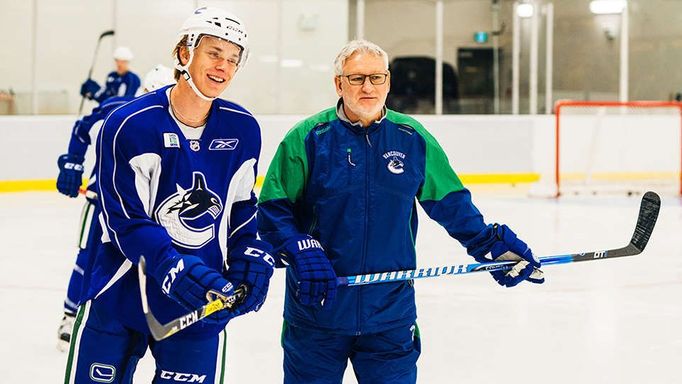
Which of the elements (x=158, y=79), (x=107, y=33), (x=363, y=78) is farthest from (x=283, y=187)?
(x=107, y=33)

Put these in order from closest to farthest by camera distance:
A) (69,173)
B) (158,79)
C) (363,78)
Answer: (363,78), (158,79), (69,173)

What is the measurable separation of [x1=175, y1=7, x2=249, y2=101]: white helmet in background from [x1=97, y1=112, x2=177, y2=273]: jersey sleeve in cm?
13

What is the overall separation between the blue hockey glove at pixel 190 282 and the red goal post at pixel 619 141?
8.64 metres

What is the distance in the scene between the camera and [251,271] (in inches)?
72.1

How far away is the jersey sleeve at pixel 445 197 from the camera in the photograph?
214 centimetres

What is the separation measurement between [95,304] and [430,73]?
9.52 m

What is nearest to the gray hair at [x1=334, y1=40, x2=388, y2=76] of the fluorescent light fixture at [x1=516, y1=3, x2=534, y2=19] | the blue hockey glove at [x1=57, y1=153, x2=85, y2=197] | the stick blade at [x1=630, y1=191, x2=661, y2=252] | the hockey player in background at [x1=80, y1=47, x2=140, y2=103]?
the stick blade at [x1=630, y1=191, x2=661, y2=252]

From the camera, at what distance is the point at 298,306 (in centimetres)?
211

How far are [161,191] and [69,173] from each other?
2.20 metres

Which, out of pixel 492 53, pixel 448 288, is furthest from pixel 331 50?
pixel 448 288

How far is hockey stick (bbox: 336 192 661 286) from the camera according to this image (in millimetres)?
2059

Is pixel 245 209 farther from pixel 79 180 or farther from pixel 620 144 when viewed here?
pixel 620 144

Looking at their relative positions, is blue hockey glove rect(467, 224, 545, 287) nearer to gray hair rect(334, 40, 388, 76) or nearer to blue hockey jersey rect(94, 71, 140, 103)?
gray hair rect(334, 40, 388, 76)

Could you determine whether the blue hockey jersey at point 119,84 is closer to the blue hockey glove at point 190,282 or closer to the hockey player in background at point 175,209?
the hockey player in background at point 175,209
